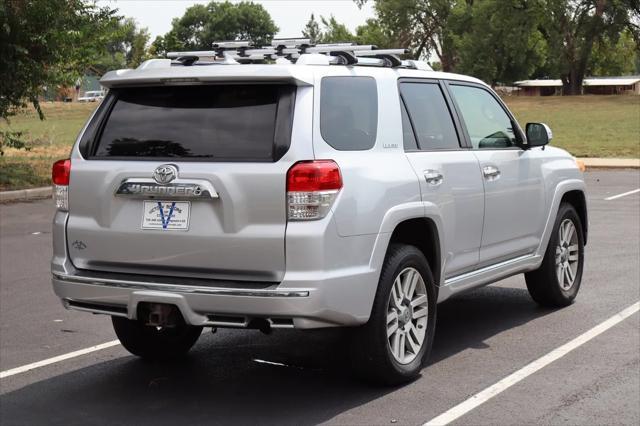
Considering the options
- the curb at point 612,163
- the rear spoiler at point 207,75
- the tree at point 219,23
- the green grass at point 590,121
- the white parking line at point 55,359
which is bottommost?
the green grass at point 590,121

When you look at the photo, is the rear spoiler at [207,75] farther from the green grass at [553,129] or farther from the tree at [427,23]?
the tree at [427,23]

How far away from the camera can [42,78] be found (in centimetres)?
1867

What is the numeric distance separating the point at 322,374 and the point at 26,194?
12.9m

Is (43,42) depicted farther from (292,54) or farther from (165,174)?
(165,174)

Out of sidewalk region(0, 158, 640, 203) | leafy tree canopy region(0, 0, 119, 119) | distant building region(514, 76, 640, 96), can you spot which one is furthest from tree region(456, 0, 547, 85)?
leafy tree canopy region(0, 0, 119, 119)

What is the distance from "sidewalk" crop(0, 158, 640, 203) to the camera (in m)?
18.0

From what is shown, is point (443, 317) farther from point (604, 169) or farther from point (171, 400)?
point (604, 169)

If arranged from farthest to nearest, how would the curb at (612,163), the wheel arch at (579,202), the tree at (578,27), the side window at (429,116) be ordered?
the tree at (578,27), the curb at (612,163), the wheel arch at (579,202), the side window at (429,116)

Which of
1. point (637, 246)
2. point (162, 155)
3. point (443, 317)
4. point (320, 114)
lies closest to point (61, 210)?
point (162, 155)

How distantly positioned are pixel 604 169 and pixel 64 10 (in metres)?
13.2

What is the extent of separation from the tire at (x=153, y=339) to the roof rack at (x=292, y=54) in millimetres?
1753

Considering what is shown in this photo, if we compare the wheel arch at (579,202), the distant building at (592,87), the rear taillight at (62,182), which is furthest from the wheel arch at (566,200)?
the distant building at (592,87)

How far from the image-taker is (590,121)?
4972cm

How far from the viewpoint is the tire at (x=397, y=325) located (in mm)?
5930
